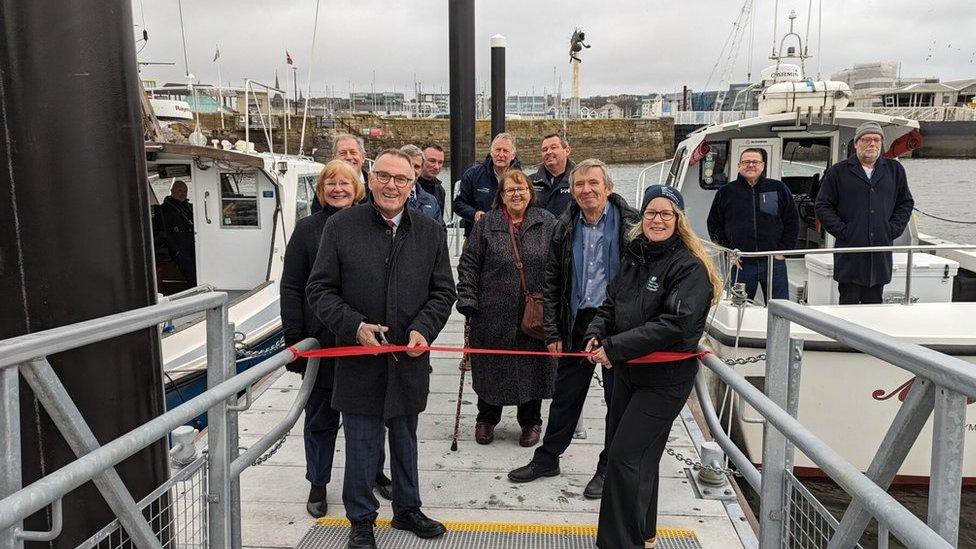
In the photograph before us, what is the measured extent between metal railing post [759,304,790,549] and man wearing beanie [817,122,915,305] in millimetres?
3671

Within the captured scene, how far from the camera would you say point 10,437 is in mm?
1522

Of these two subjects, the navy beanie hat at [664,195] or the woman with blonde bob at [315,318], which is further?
the woman with blonde bob at [315,318]

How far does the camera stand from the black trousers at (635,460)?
2857 mm

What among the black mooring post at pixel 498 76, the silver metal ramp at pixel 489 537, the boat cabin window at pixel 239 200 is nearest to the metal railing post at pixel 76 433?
the silver metal ramp at pixel 489 537

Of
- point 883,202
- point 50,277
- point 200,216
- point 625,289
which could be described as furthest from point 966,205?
point 50,277

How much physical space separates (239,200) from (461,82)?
321 centimetres

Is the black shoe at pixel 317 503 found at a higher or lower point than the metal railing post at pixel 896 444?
lower

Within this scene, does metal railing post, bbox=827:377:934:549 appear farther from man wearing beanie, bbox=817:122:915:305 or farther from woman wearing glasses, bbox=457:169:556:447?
man wearing beanie, bbox=817:122:915:305

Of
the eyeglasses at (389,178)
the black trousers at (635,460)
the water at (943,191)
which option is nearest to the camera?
the black trousers at (635,460)

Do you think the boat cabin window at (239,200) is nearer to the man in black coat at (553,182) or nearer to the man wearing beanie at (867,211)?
the man in black coat at (553,182)

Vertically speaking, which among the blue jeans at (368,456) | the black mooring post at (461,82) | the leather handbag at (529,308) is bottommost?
the blue jeans at (368,456)

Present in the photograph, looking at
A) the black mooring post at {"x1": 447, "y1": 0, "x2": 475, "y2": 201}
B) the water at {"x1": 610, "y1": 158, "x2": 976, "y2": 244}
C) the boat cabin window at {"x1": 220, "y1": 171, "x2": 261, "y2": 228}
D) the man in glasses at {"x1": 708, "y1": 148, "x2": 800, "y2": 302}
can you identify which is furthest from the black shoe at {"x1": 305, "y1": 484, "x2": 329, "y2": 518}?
the water at {"x1": 610, "y1": 158, "x2": 976, "y2": 244}

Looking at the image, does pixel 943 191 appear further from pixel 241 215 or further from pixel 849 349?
pixel 241 215

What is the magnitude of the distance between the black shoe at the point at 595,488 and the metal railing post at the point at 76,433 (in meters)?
2.17
